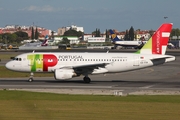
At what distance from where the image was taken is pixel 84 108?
2509 centimetres

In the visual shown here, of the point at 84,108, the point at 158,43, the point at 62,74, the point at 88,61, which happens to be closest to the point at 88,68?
the point at 88,61

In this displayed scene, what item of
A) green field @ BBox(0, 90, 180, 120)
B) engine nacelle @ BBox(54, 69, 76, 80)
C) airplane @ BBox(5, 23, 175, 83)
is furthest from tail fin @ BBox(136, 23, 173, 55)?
green field @ BBox(0, 90, 180, 120)

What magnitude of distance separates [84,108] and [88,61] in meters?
20.0

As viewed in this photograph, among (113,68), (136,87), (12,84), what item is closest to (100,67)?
(113,68)

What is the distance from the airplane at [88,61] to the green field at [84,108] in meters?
13.2

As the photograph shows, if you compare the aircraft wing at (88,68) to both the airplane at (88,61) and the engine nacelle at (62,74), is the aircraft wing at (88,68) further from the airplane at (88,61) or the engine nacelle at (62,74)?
the engine nacelle at (62,74)

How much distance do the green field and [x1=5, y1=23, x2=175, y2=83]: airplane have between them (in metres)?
13.2

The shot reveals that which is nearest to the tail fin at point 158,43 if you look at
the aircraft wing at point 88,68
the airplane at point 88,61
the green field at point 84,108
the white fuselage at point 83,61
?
the airplane at point 88,61

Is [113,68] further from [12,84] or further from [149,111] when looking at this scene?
[149,111]

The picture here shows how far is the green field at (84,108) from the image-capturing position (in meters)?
22.5

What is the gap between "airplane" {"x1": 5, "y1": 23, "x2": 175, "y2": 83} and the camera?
145 feet

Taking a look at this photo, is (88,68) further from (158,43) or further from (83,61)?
(158,43)

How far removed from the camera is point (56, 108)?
25.0m

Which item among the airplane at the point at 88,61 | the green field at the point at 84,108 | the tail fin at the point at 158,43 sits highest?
the tail fin at the point at 158,43
